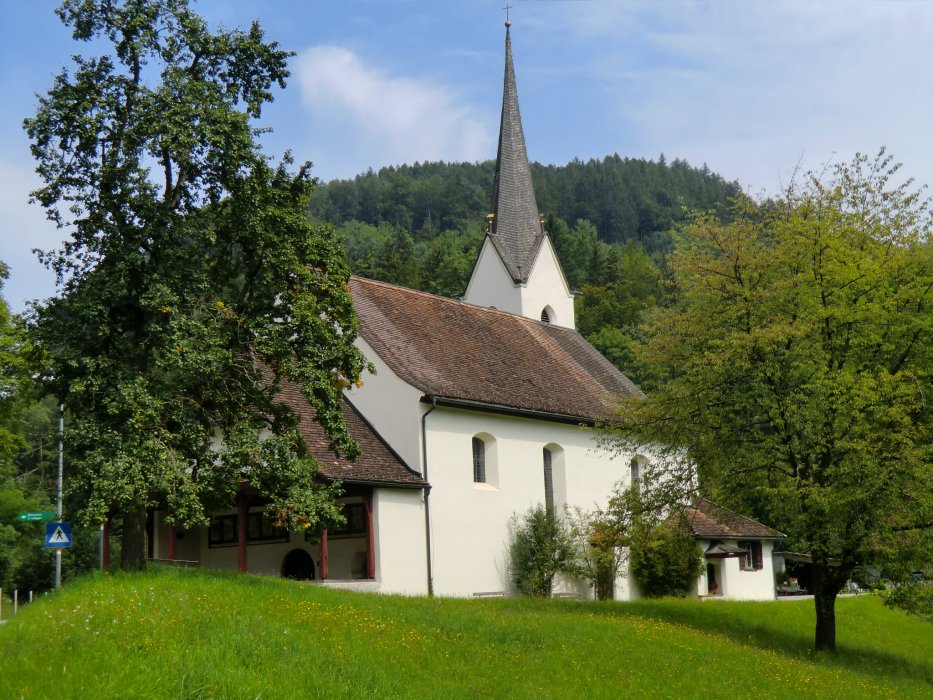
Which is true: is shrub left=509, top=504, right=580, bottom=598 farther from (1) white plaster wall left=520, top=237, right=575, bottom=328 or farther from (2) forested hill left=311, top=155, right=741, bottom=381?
(2) forested hill left=311, top=155, right=741, bottom=381

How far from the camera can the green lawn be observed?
1048cm

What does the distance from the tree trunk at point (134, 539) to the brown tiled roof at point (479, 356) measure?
32.8 ft

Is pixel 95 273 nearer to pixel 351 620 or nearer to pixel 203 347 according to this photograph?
pixel 203 347

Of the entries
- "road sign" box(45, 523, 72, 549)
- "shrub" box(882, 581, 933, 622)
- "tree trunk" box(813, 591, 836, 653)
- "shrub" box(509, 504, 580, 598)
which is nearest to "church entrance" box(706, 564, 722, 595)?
"shrub" box(509, 504, 580, 598)

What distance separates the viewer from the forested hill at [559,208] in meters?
95.1

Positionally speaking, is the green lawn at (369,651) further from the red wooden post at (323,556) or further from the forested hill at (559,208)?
the forested hill at (559,208)

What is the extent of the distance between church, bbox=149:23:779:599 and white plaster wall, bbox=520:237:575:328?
179 inches

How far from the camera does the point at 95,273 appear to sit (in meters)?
17.0

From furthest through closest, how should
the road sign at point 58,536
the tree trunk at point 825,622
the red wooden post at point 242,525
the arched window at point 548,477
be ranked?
1. the arched window at point 548,477
2. the red wooden post at point 242,525
3. the road sign at point 58,536
4. the tree trunk at point 825,622

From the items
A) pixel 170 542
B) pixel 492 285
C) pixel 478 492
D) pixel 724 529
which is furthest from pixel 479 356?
pixel 724 529

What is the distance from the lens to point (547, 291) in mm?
40812

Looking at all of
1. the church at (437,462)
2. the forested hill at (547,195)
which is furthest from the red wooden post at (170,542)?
the forested hill at (547,195)

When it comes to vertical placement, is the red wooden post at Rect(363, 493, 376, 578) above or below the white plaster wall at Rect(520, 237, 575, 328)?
below

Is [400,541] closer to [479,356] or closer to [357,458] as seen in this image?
[357,458]
